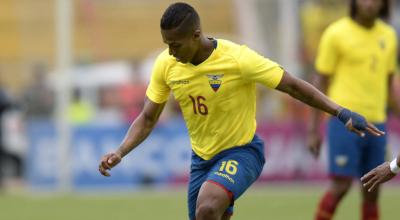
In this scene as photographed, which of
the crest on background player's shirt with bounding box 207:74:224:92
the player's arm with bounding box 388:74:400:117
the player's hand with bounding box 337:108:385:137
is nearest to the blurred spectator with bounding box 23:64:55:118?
the player's arm with bounding box 388:74:400:117

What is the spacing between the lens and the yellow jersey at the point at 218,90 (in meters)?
8.50

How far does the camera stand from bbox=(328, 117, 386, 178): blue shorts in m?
10.6

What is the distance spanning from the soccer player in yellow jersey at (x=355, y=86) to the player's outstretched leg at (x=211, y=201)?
248cm

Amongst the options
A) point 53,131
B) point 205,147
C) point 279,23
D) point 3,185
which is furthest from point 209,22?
point 205,147

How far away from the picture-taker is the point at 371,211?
10594 mm

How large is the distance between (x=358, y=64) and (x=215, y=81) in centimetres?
Answer: 261

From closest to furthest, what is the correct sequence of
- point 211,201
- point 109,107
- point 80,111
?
1. point 211,201
2. point 80,111
3. point 109,107

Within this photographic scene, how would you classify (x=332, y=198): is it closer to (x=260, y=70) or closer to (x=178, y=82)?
(x=260, y=70)

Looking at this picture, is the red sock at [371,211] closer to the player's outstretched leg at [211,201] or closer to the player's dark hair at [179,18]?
the player's outstretched leg at [211,201]

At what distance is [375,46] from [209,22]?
10.6 metres

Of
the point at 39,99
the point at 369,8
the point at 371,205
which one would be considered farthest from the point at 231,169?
the point at 39,99

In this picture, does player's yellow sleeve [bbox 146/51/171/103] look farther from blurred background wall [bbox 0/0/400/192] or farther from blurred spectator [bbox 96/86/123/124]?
blurred spectator [bbox 96/86/123/124]

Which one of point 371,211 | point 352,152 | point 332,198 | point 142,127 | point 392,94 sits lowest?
point 371,211

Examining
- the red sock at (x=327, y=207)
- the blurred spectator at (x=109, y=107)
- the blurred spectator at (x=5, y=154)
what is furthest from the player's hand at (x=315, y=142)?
the blurred spectator at (x=5, y=154)
